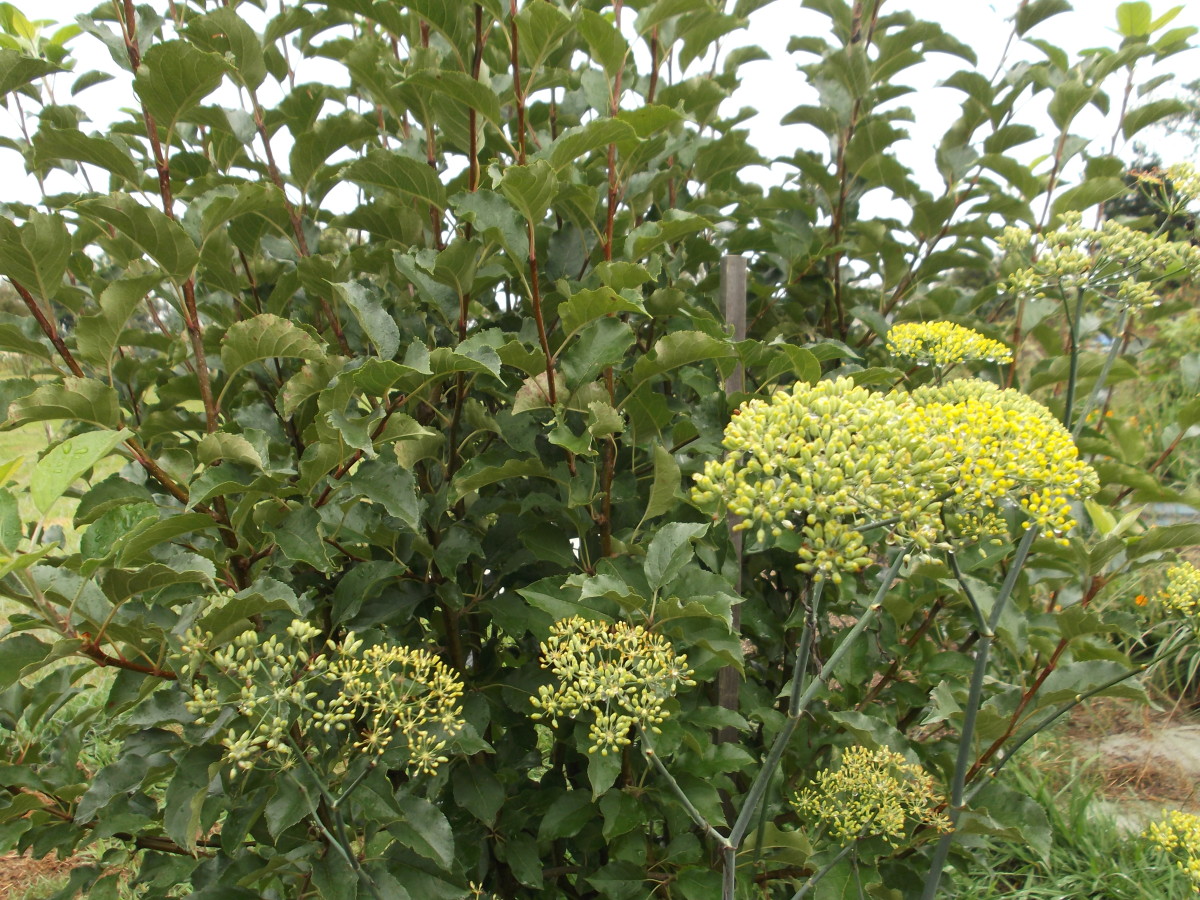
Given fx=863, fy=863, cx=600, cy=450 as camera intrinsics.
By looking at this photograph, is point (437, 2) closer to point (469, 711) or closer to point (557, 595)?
point (557, 595)

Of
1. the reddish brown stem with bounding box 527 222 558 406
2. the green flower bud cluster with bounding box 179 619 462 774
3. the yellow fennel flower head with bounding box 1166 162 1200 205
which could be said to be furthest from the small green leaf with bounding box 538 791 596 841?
the yellow fennel flower head with bounding box 1166 162 1200 205

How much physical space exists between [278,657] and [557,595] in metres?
0.48

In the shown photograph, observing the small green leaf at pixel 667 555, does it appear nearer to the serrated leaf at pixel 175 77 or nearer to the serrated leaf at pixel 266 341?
the serrated leaf at pixel 266 341

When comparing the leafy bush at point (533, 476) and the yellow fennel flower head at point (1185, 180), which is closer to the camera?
the leafy bush at point (533, 476)

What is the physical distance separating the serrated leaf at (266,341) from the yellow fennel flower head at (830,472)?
0.70 metres

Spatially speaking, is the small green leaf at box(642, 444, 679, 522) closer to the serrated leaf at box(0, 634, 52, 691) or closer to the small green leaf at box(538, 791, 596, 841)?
the small green leaf at box(538, 791, 596, 841)

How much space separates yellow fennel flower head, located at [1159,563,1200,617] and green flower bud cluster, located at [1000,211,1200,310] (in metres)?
0.50

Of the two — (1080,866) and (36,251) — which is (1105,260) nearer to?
(36,251)

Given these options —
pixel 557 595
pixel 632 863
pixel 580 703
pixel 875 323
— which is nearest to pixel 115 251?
pixel 557 595

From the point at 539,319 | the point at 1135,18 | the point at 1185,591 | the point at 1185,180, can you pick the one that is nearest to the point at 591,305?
the point at 539,319

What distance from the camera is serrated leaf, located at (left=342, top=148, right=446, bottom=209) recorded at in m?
1.49

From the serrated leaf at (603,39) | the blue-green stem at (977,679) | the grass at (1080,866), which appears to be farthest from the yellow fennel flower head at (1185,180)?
the grass at (1080,866)

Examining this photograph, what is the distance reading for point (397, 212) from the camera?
1.79m

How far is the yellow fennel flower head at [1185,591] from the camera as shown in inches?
58.1
